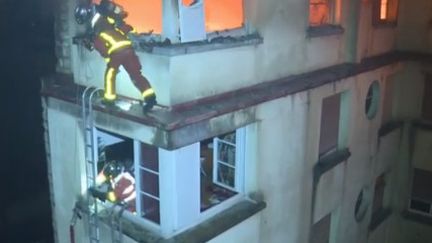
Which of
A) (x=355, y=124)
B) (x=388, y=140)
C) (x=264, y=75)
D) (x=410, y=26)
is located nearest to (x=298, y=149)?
(x=264, y=75)

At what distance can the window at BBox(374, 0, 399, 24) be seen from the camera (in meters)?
12.9

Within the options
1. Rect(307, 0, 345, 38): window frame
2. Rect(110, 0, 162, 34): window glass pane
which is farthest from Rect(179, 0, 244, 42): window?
Rect(307, 0, 345, 38): window frame

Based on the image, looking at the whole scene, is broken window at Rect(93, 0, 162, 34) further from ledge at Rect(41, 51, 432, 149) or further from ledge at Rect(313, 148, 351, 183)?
ledge at Rect(313, 148, 351, 183)

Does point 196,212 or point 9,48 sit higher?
point 9,48

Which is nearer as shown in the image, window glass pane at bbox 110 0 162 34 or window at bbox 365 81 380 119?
window glass pane at bbox 110 0 162 34

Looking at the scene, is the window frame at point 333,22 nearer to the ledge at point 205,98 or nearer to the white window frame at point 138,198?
the ledge at point 205,98

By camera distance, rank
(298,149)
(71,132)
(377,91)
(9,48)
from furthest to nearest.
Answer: (377,91)
(9,48)
(298,149)
(71,132)

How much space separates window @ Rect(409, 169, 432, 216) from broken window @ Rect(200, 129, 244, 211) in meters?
8.24

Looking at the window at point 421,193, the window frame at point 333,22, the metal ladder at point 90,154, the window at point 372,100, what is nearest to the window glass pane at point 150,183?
the metal ladder at point 90,154

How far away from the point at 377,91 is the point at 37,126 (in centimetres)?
861

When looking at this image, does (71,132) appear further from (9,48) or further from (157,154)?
(9,48)

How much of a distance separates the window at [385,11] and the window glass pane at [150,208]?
776cm

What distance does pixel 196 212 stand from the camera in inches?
324

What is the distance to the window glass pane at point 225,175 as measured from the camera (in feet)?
30.8
